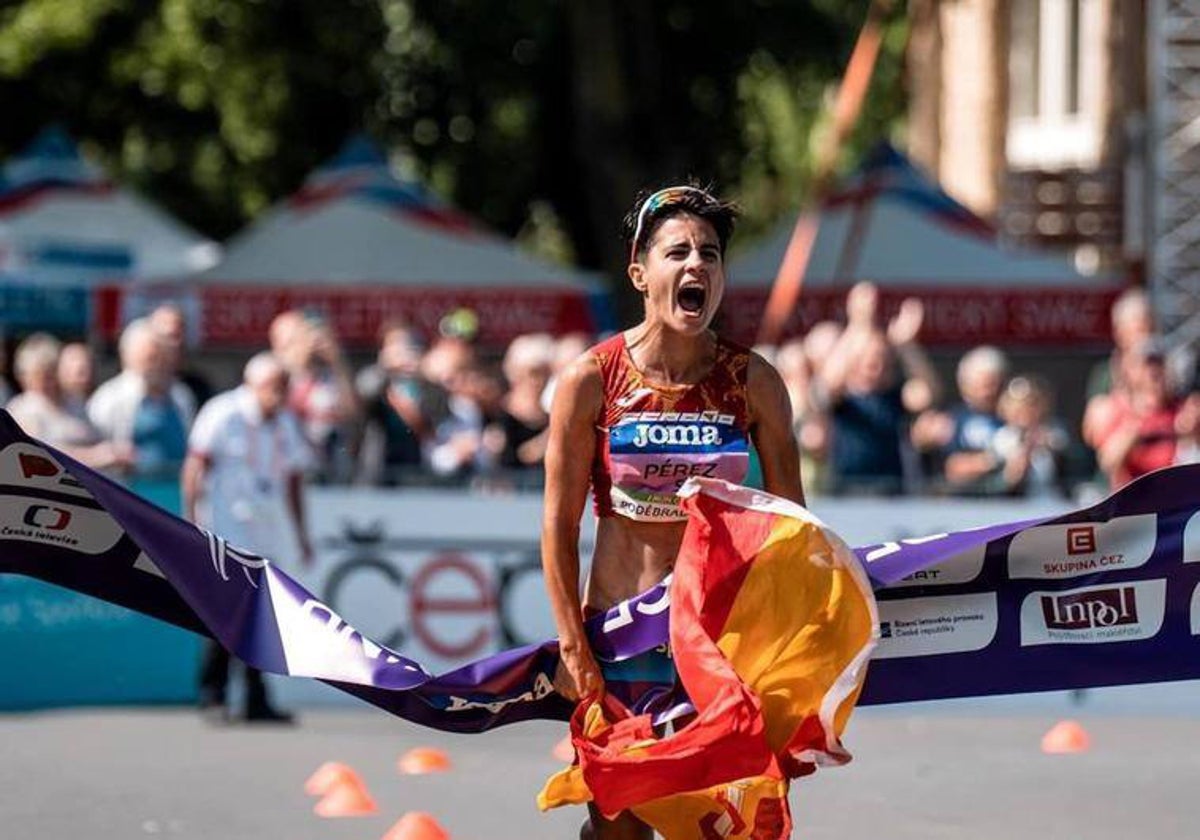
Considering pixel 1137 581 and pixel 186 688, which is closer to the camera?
pixel 1137 581

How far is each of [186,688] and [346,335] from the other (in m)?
9.87

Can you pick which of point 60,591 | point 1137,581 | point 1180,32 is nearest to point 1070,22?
point 1180,32

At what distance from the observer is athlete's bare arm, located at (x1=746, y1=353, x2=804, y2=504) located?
7320 mm

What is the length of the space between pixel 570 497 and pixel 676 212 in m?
0.75

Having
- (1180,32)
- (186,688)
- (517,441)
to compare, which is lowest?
(186,688)

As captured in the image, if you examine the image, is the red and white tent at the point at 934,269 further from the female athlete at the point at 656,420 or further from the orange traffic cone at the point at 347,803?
the female athlete at the point at 656,420

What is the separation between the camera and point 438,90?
32.2m

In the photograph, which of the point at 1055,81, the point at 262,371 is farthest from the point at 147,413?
the point at 1055,81

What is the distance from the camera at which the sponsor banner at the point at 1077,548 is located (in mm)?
8109

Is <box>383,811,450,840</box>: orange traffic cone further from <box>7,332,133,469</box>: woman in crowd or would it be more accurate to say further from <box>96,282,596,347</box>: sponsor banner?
<box>96,282,596,347</box>: sponsor banner

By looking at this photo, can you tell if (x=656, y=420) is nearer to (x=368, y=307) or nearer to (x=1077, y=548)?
(x=1077, y=548)

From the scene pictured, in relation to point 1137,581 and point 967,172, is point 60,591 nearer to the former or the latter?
point 1137,581

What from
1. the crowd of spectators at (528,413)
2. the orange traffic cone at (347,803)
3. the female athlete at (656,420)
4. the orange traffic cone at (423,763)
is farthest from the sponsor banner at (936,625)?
the crowd of spectators at (528,413)

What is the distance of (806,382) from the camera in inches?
648
